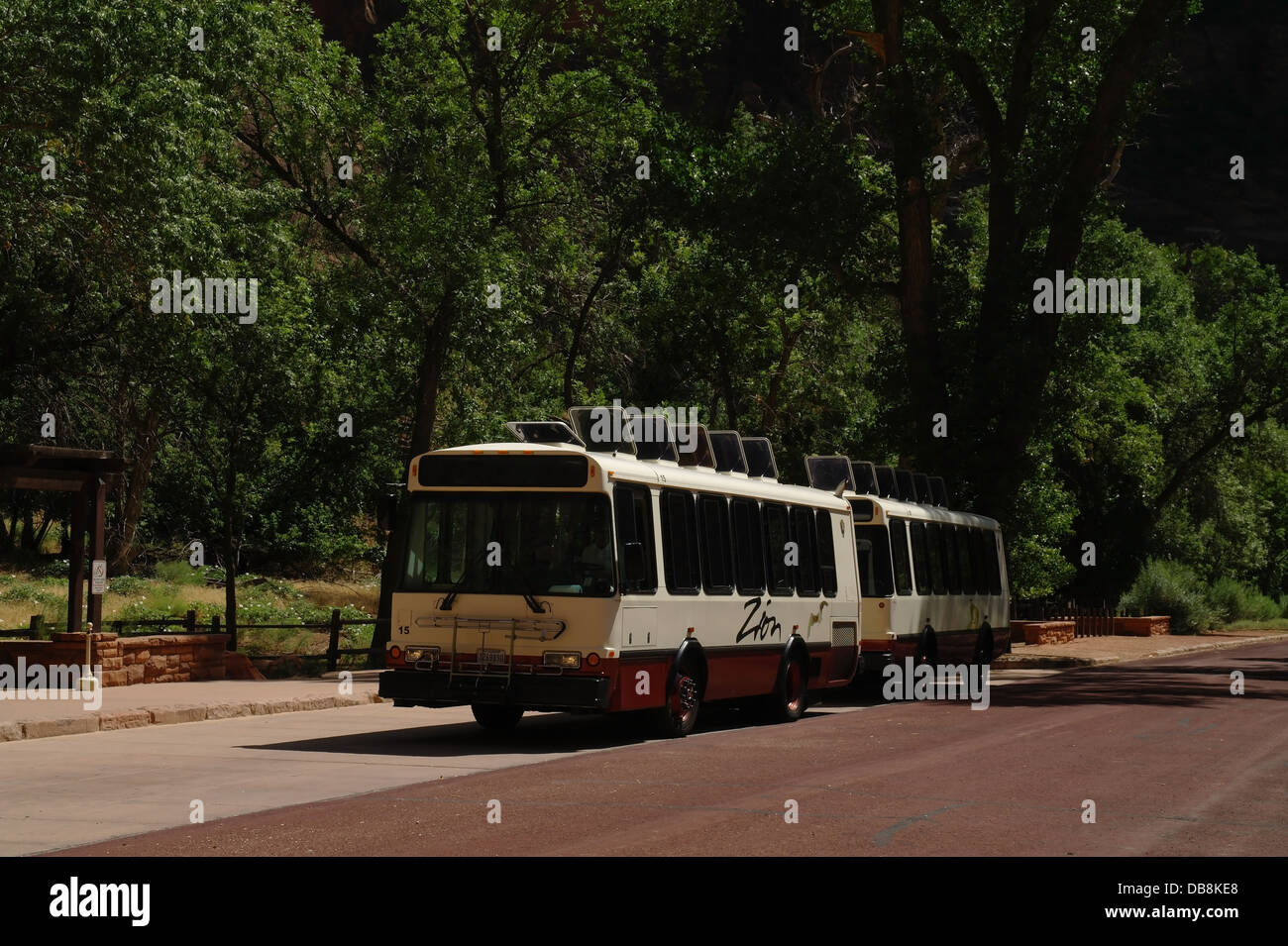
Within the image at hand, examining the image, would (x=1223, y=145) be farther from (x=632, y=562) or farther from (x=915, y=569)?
(x=632, y=562)

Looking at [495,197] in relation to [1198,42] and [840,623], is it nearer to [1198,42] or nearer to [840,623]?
[840,623]

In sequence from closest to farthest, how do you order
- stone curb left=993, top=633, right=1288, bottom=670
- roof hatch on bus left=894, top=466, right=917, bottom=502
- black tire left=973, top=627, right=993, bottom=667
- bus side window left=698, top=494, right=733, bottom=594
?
bus side window left=698, top=494, right=733, bottom=594 → roof hatch on bus left=894, top=466, right=917, bottom=502 → black tire left=973, top=627, right=993, bottom=667 → stone curb left=993, top=633, right=1288, bottom=670

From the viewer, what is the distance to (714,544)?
18062 millimetres

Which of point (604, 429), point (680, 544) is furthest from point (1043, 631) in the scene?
point (604, 429)

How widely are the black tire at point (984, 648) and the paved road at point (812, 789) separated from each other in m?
8.42

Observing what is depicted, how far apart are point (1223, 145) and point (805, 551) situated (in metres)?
84.8

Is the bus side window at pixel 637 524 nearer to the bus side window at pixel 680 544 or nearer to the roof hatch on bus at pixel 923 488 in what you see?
the bus side window at pixel 680 544

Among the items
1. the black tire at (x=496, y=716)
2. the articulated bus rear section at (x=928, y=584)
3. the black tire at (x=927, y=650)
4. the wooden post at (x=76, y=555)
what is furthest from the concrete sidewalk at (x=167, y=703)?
the black tire at (x=927, y=650)

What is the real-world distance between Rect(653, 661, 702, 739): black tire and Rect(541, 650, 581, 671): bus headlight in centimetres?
173

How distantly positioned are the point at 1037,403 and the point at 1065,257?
129 inches

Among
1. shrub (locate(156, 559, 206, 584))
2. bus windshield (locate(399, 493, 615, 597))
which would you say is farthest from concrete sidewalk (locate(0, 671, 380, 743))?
shrub (locate(156, 559, 206, 584))

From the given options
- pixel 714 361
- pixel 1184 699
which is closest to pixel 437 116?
pixel 714 361

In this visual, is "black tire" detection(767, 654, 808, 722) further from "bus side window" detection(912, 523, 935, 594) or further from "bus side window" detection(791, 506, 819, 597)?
"bus side window" detection(912, 523, 935, 594)

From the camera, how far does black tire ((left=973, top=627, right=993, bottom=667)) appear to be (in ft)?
96.3
